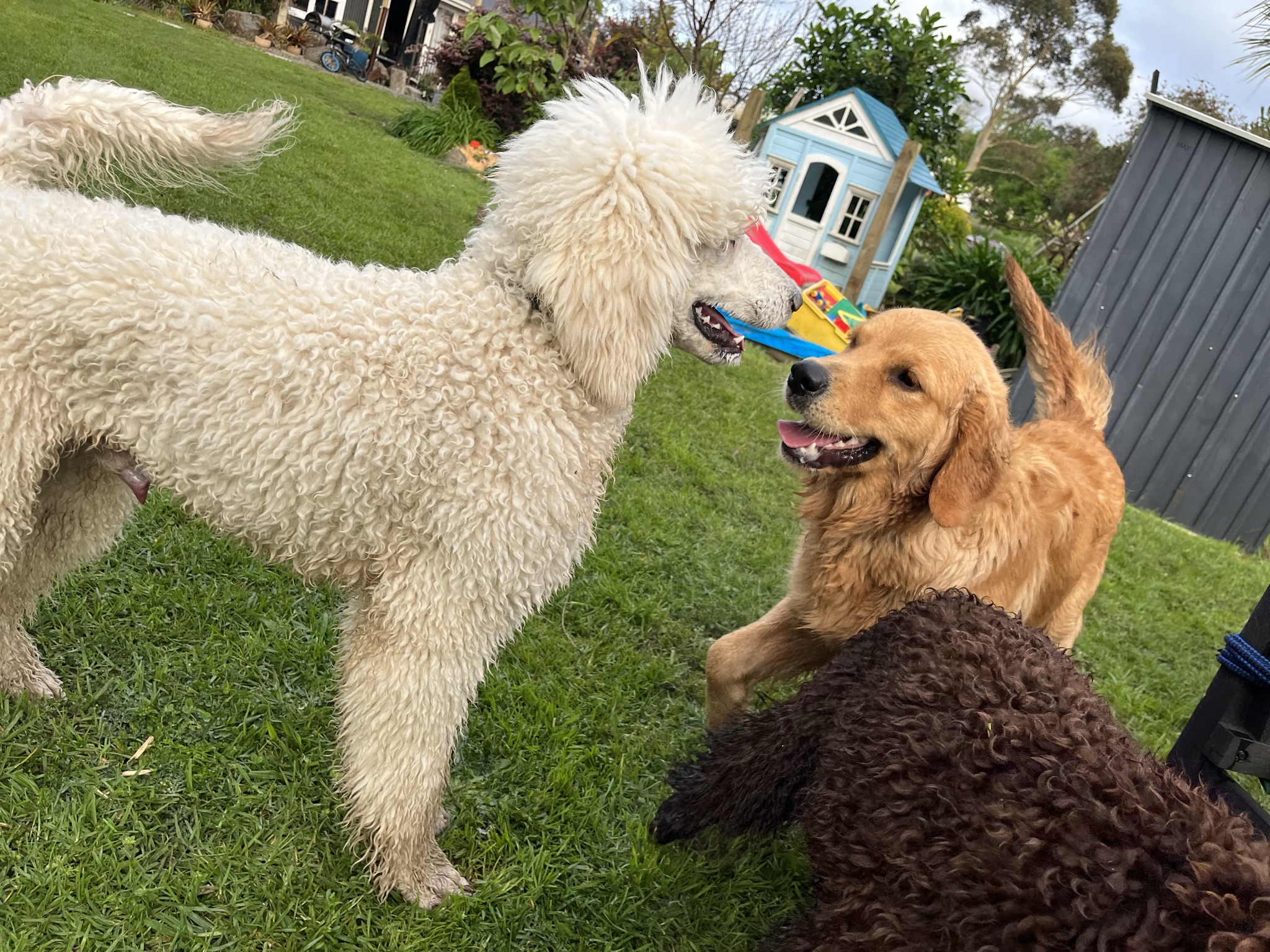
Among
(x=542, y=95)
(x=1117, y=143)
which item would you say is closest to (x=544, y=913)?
(x=542, y=95)

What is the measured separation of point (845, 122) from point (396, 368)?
1176cm

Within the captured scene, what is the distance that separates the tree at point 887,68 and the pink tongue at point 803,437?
12.8m

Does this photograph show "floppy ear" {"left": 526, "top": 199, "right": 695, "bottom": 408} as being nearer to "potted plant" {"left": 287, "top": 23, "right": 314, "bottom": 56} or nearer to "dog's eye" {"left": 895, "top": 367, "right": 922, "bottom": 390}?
"dog's eye" {"left": 895, "top": 367, "right": 922, "bottom": 390}

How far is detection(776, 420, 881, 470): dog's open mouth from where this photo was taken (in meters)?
2.67

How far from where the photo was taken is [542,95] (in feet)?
21.0

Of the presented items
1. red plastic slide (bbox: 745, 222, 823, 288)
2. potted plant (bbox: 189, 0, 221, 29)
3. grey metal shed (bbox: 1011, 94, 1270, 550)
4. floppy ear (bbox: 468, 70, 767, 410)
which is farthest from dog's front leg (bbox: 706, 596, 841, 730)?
potted plant (bbox: 189, 0, 221, 29)

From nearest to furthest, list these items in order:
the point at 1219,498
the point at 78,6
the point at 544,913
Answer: the point at 544,913 → the point at 1219,498 → the point at 78,6

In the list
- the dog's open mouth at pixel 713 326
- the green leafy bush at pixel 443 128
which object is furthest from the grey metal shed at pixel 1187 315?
the green leafy bush at pixel 443 128

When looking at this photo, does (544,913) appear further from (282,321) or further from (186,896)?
(282,321)

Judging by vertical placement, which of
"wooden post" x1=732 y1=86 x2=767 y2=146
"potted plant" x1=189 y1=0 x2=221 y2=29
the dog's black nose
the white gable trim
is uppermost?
the white gable trim

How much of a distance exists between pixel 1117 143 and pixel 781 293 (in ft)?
117

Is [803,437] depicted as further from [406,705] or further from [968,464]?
[406,705]

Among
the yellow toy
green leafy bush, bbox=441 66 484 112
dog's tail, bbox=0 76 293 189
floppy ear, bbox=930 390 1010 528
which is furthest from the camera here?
green leafy bush, bbox=441 66 484 112

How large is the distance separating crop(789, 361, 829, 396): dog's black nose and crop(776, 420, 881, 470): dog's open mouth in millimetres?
123
